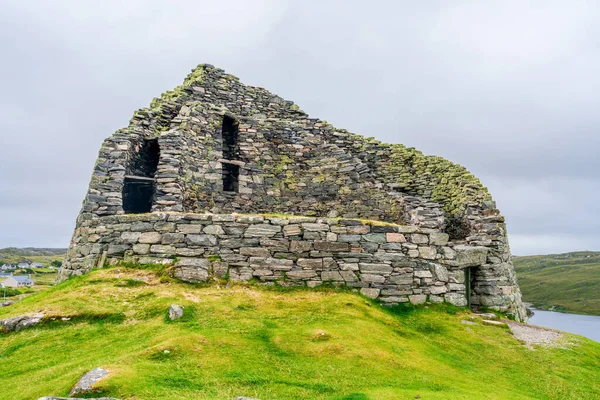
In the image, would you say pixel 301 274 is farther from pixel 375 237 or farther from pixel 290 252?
pixel 375 237

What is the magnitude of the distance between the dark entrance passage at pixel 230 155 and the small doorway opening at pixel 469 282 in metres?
11.2

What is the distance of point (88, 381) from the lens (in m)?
5.52

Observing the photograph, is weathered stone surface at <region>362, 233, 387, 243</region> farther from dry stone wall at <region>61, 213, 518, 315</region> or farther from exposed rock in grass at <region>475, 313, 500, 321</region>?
exposed rock in grass at <region>475, 313, 500, 321</region>

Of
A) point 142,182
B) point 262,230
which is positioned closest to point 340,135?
point 142,182

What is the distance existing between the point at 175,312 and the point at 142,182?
33.8 ft

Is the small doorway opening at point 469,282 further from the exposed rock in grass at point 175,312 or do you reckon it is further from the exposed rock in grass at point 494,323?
the exposed rock in grass at point 175,312

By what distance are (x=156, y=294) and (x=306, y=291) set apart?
13.1ft

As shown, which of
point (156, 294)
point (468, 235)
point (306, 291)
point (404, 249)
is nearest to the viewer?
point (156, 294)

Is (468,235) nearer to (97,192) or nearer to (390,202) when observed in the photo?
(390,202)

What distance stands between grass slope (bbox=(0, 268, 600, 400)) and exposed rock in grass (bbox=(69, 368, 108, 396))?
0.17 metres

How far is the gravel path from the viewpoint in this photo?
9914mm

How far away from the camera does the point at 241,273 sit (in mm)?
10953

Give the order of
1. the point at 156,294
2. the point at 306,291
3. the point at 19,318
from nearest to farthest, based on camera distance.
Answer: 1. the point at 19,318
2. the point at 156,294
3. the point at 306,291

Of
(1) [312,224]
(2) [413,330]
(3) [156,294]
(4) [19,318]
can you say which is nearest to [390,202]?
(1) [312,224]
